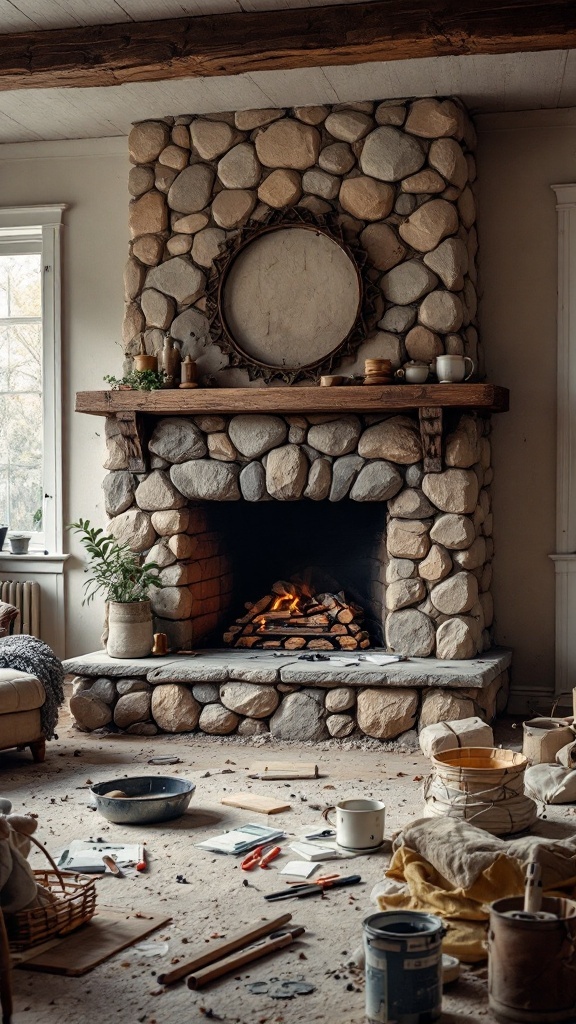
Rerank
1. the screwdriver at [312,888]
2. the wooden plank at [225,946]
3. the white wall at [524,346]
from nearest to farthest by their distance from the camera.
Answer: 1. the wooden plank at [225,946]
2. the screwdriver at [312,888]
3. the white wall at [524,346]

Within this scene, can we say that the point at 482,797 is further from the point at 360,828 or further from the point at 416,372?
the point at 416,372

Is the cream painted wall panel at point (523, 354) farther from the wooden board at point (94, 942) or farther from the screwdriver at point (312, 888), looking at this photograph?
the wooden board at point (94, 942)

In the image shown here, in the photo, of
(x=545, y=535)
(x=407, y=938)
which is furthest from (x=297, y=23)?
(x=407, y=938)

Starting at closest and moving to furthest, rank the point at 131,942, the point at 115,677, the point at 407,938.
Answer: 1. the point at 407,938
2. the point at 131,942
3. the point at 115,677

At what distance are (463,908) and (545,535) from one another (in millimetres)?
2997

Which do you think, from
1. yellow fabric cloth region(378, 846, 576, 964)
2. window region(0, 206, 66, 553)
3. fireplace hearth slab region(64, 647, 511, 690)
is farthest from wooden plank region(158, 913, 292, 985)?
window region(0, 206, 66, 553)


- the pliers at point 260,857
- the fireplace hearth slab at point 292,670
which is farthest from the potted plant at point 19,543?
the pliers at point 260,857

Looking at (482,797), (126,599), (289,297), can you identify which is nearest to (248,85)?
(289,297)

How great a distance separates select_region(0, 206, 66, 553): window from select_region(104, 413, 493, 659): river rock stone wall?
2.34ft

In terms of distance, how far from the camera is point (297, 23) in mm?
4293

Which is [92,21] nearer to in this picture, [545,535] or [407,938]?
[545,535]

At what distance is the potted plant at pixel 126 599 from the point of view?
5.46 meters

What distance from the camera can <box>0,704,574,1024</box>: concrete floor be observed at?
2.55 m

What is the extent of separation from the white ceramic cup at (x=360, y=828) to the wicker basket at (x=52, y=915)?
0.89m
